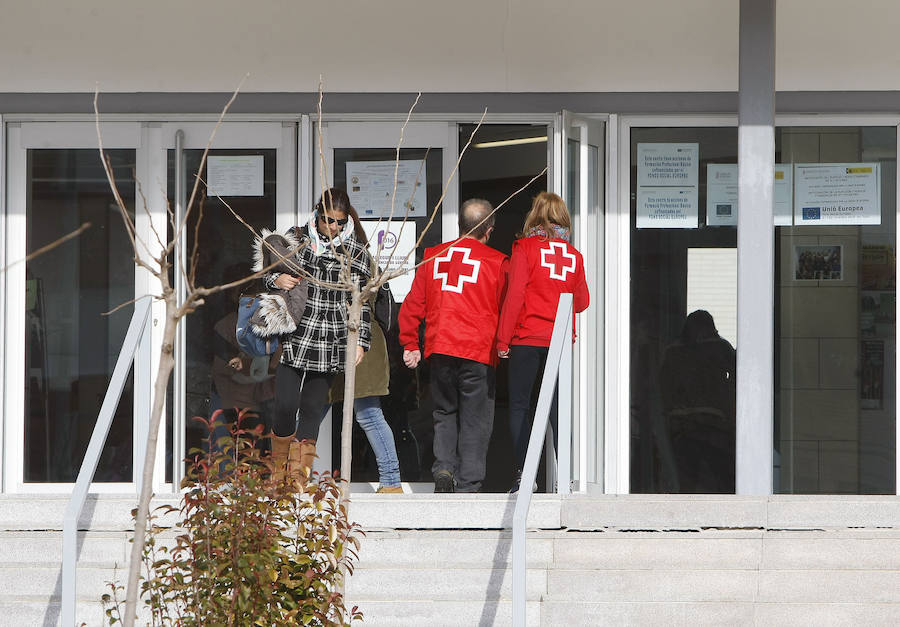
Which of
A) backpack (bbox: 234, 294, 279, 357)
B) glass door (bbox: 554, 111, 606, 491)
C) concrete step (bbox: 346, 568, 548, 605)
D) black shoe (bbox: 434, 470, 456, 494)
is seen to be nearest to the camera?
concrete step (bbox: 346, 568, 548, 605)

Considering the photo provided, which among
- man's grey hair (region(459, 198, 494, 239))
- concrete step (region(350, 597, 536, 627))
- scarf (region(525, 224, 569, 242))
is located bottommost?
concrete step (region(350, 597, 536, 627))

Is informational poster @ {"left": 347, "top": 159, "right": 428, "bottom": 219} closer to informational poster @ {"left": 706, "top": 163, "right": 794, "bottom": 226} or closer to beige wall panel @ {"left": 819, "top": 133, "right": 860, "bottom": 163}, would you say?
informational poster @ {"left": 706, "top": 163, "right": 794, "bottom": 226}

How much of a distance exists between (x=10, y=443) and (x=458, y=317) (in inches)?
116

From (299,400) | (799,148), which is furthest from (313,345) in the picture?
(799,148)

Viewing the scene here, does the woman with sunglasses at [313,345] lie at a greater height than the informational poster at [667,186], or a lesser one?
lesser

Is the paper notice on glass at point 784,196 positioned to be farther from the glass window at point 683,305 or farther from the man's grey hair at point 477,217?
the man's grey hair at point 477,217

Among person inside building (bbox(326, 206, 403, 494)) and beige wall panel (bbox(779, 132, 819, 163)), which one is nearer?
person inside building (bbox(326, 206, 403, 494))

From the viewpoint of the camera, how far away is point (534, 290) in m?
6.35

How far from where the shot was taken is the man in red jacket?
6309 millimetres

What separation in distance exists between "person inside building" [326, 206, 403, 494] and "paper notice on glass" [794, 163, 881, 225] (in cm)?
268

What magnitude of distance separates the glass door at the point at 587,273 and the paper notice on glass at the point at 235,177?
182cm

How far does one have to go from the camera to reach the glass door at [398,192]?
283 inches

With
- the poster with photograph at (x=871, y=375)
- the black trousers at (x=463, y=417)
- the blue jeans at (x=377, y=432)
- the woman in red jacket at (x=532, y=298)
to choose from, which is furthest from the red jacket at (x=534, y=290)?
the poster with photograph at (x=871, y=375)

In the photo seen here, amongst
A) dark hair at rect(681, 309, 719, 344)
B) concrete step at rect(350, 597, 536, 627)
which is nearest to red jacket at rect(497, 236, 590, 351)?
dark hair at rect(681, 309, 719, 344)
